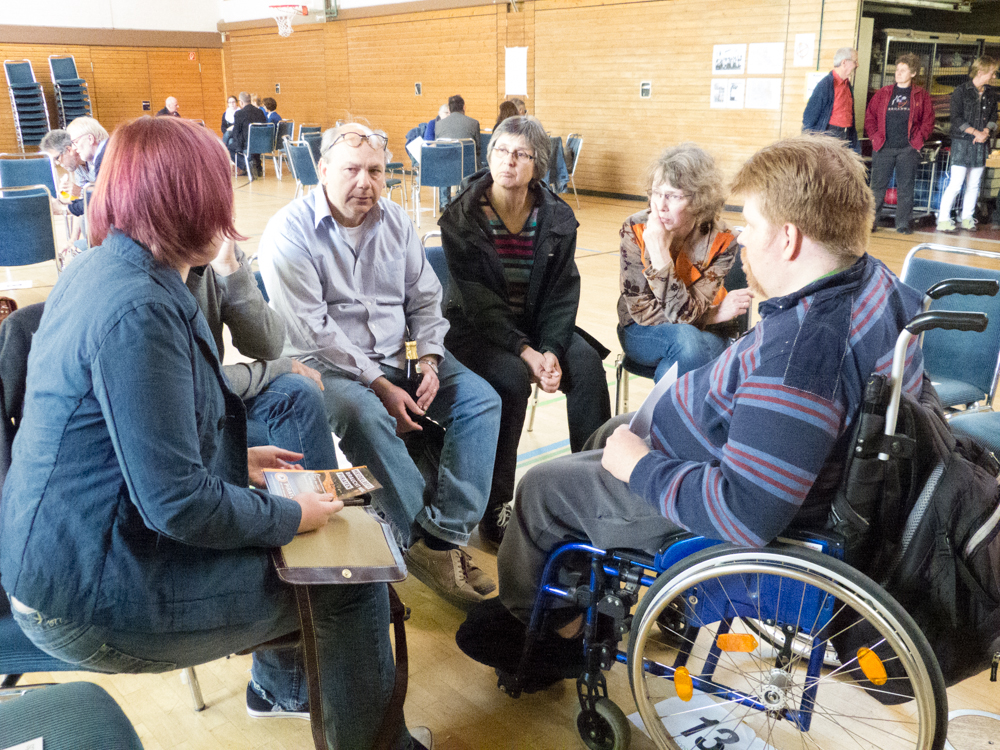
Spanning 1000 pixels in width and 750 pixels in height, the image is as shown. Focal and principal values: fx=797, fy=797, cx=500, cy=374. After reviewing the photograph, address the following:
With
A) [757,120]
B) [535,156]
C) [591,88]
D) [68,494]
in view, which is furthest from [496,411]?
[591,88]

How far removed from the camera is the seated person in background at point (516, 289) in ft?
8.45

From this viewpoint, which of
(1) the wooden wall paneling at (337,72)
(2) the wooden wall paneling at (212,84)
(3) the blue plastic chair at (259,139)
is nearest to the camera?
(3) the blue plastic chair at (259,139)

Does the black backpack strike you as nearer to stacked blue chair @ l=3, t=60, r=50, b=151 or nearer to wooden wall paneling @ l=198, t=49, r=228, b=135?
stacked blue chair @ l=3, t=60, r=50, b=151

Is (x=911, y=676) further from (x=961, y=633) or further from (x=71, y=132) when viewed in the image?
(x=71, y=132)

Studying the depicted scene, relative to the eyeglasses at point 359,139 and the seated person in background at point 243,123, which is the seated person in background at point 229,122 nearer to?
the seated person in background at point 243,123

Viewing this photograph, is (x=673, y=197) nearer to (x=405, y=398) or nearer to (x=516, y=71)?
(x=405, y=398)

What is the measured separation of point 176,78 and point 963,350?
731 inches

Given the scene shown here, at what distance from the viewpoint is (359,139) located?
2.25 meters

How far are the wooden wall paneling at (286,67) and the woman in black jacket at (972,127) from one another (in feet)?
37.6

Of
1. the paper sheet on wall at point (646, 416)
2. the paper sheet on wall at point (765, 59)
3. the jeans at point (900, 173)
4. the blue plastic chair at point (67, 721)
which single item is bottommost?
the blue plastic chair at point (67, 721)

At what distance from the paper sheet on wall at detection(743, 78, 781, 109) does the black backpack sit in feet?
27.7

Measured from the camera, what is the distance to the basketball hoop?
15.0 metres

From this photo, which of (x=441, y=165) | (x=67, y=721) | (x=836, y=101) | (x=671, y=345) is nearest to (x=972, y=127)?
(x=836, y=101)

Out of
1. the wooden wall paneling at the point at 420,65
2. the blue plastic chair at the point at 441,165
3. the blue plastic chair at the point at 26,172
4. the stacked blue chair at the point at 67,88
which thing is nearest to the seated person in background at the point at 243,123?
the wooden wall paneling at the point at 420,65
